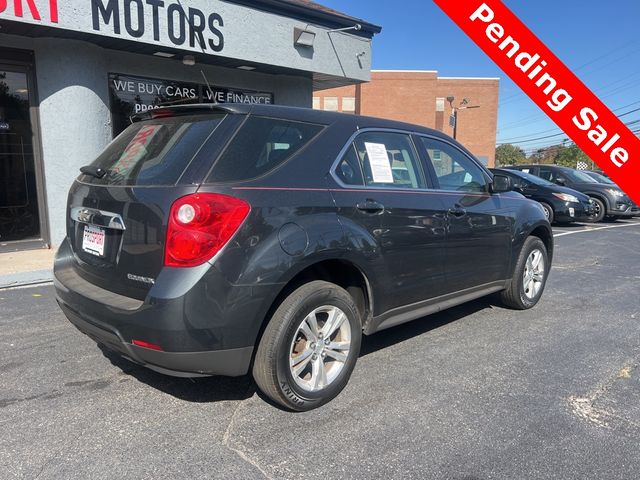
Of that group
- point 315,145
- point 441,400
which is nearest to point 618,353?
point 441,400

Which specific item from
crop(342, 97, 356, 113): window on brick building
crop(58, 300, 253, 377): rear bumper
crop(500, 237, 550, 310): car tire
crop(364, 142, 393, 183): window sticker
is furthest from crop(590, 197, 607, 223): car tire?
crop(342, 97, 356, 113): window on brick building

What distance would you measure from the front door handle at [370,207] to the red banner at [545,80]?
3.67 metres

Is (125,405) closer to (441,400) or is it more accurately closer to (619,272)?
(441,400)

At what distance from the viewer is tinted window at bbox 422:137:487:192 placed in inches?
160

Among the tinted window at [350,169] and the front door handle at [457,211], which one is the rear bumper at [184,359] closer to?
the tinted window at [350,169]

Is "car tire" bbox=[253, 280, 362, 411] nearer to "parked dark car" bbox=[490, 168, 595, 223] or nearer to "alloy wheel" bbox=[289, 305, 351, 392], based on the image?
"alloy wheel" bbox=[289, 305, 351, 392]

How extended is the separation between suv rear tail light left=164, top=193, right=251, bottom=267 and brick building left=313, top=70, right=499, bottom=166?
45.5 meters

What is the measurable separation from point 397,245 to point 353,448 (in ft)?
4.55

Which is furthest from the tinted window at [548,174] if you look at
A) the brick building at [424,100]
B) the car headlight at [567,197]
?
the brick building at [424,100]

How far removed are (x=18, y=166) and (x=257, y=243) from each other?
7289 mm

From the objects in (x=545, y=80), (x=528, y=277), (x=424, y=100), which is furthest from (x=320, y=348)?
(x=424, y=100)

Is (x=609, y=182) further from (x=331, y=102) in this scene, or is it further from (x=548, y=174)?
(x=331, y=102)

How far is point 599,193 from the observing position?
47.0 feet

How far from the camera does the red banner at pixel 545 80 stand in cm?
588
